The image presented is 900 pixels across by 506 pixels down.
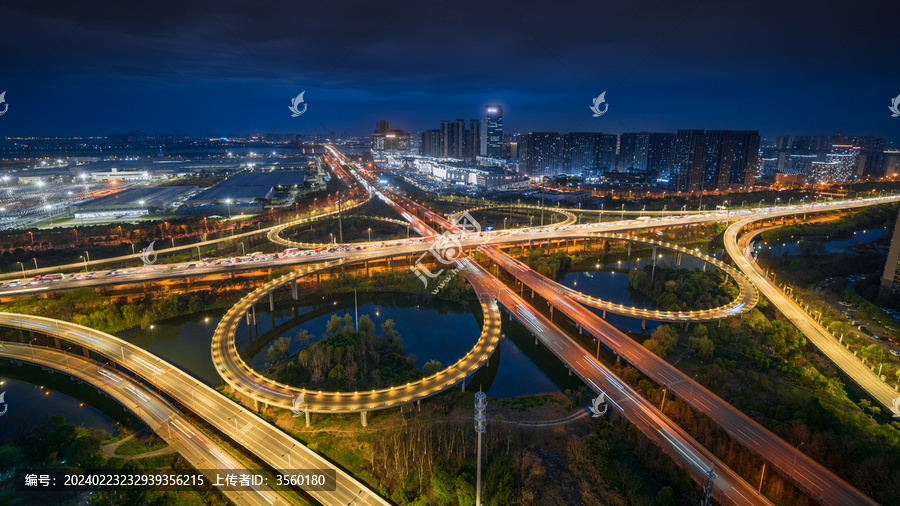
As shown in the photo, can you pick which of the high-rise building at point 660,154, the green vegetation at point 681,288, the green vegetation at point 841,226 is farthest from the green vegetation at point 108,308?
the high-rise building at point 660,154

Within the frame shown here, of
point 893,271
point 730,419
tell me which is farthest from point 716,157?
point 730,419

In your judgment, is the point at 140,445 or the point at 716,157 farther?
the point at 716,157

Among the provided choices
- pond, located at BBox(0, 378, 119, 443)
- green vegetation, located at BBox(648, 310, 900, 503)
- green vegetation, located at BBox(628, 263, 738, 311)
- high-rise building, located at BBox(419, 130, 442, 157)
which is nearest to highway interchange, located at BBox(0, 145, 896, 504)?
green vegetation, located at BBox(648, 310, 900, 503)

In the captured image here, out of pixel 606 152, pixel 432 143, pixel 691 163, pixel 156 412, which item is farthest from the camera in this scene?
pixel 432 143

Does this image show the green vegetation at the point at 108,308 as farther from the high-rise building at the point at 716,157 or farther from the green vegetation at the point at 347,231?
the high-rise building at the point at 716,157

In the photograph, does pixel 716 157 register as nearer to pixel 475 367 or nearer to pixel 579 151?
pixel 579 151

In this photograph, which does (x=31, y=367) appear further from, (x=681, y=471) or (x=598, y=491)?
(x=681, y=471)
